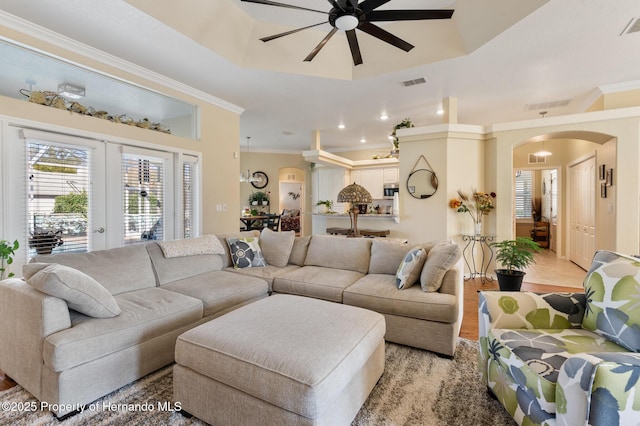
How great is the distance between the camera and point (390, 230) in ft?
18.1

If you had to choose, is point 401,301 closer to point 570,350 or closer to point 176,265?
point 570,350

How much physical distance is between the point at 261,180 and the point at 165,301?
7431 millimetres

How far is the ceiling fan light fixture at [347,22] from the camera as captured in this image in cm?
244

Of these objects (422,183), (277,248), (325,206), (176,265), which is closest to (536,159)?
(422,183)

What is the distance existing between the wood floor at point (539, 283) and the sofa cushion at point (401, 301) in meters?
0.66

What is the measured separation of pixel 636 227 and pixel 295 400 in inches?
211

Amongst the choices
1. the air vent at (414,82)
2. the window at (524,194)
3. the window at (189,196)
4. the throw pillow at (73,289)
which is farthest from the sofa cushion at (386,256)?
the window at (524,194)

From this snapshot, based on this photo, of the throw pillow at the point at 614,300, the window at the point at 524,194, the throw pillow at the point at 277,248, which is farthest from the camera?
the window at the point at 524,194

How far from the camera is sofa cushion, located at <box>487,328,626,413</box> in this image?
1314 millimetres

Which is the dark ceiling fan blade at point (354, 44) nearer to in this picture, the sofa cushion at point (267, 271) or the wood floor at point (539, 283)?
the sofa cushion at point (267, 271)

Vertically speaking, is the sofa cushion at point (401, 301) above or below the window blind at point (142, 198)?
below

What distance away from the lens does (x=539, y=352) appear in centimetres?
150

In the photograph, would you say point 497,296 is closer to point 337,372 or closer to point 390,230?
point 337,372

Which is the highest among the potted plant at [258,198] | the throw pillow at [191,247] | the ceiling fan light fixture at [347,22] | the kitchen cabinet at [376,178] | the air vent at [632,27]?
the air vent at [632,27]
